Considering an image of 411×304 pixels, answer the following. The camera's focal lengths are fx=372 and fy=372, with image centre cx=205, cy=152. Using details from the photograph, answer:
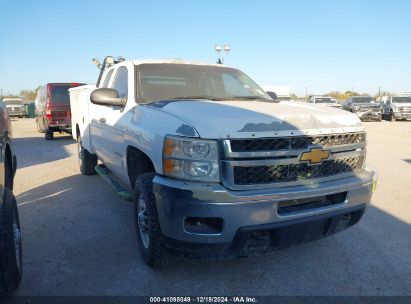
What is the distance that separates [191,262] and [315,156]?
1.45 meters

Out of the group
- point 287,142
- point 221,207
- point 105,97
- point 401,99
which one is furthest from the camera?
point 401,99

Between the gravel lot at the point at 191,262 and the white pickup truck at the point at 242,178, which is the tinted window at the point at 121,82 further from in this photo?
the gravel lot at the point at 191,262

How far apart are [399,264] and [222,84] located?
2.64m

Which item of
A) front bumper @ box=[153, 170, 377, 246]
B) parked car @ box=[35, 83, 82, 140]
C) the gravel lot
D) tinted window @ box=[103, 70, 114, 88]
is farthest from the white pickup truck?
parked car @ box=[35, 83, 82, 140]

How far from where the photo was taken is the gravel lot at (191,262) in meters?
2.92

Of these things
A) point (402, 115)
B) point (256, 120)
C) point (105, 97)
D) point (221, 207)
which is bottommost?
point (402, 115)

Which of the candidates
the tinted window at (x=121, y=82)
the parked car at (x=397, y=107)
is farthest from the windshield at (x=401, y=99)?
the tinted window at (x=121, y=82)

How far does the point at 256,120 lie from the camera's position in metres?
2.75

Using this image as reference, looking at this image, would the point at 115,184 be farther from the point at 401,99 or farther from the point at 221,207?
the point at 401,99

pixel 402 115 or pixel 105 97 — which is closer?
pixel 105 97

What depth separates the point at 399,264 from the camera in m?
3.26

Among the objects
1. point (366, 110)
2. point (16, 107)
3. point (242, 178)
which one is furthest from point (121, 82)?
point (16, 107)

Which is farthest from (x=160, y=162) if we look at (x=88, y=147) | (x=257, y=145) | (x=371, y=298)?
(x=88, y=147)

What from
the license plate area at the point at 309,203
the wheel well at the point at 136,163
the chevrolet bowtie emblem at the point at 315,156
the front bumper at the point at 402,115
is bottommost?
the front bumper at the point at 402,115
